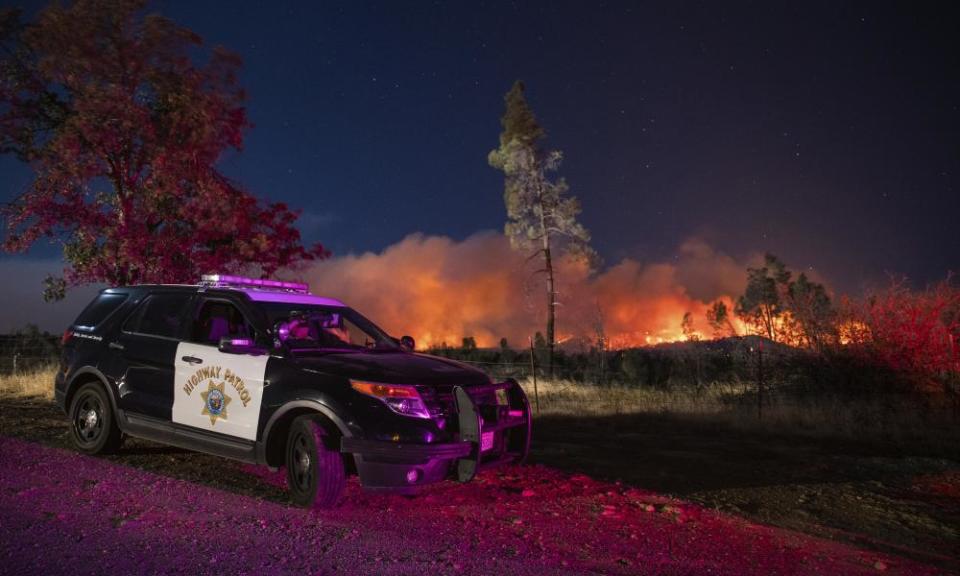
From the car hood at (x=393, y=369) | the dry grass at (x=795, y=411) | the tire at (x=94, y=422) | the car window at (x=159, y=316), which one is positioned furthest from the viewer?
the dry grass at (x=795, y=411)

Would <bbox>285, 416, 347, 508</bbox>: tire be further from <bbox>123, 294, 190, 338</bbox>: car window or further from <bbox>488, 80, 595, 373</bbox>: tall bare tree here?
<bbox>488, 80, 595, 373</bbox>: tall bare tree

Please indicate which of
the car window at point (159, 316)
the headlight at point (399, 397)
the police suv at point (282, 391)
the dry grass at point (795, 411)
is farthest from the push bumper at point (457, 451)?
the dry grass at point (795, 411)

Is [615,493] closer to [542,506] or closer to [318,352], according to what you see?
[542,506]

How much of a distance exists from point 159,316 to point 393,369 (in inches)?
123

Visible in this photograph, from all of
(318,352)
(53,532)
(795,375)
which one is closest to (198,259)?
(318,352)

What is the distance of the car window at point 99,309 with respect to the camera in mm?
7812

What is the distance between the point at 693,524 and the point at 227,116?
12.9 metres

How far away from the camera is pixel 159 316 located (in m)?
7.24

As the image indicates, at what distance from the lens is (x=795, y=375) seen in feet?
52.9

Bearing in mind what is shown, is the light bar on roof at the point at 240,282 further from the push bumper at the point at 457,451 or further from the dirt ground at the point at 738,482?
the push bumper at the point at 457,451

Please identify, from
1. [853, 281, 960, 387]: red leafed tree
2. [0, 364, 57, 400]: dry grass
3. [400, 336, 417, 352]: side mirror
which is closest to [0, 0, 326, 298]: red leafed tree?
[0, 364, 57, 400]: dry grass

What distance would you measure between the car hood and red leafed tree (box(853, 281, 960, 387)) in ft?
39.4

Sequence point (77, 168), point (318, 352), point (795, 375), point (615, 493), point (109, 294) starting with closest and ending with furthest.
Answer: point (318, 352)
point (615, 493)
point (109, 294)
point (77, 168)
point (795, 375)

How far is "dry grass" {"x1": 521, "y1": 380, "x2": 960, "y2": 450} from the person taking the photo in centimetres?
1189
